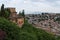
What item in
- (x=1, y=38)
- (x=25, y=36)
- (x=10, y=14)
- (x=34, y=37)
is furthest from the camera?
(x=10, y=14)

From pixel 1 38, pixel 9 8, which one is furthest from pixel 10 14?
pixel 1 38

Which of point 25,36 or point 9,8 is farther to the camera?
point 9,8

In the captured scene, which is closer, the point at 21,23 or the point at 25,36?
the point at 25,36

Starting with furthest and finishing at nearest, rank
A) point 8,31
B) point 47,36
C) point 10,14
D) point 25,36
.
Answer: point 10,14
point 47,36
point 25,36
point 8,31

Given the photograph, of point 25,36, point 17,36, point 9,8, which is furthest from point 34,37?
point 9,8

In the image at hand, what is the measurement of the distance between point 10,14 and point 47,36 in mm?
4518

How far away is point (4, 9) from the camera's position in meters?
25.6

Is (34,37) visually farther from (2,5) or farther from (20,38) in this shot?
(2,5)

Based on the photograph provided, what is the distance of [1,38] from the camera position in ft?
59.3

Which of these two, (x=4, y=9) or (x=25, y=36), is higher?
(x=4, y=9)

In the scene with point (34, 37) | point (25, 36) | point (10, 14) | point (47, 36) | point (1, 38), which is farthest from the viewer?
point (10, 14)

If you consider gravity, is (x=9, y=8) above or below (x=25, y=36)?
above

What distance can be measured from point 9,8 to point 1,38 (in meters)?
9.35

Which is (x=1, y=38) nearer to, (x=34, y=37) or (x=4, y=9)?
(x=34, y=37)
